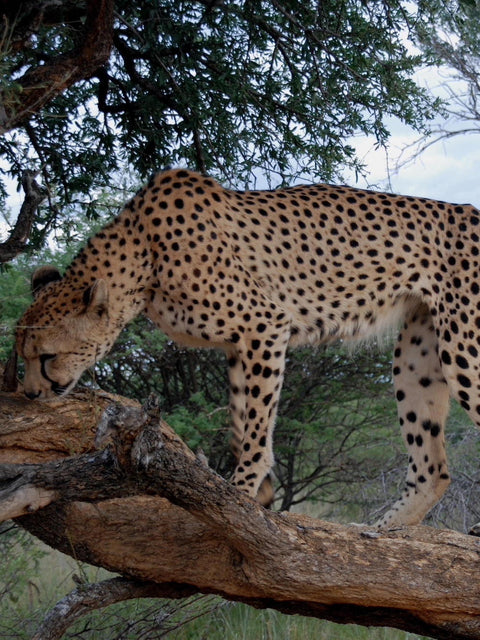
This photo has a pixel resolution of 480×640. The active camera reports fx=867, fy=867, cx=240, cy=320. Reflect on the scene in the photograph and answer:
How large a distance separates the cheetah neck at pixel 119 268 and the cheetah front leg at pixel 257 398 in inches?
24.1

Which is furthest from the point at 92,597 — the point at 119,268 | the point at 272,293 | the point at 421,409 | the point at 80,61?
the point at 80,61

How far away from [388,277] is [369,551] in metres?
1.88

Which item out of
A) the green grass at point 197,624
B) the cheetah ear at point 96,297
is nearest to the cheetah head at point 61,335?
the cheetah ear at point 96,297

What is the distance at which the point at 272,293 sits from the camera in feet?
15.4

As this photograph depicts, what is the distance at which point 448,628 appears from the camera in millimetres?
3391

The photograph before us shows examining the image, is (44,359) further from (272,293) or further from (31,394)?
(272,293)

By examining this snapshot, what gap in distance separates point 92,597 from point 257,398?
1.42 m

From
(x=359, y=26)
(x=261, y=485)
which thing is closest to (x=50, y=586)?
(x=261, y=485)

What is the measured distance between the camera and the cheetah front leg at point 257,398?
4250 mm

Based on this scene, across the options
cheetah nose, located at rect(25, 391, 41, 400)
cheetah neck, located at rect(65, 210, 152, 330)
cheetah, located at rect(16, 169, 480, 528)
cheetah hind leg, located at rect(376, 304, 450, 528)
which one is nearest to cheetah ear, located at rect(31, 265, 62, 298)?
cheetah, located at rect(16, 169, 480, 528)

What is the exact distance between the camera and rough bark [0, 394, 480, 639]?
113 inches

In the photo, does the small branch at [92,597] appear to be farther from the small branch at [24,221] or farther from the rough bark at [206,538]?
the small branch at [24,221]

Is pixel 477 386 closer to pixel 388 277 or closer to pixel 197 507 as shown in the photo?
pixel 388 277

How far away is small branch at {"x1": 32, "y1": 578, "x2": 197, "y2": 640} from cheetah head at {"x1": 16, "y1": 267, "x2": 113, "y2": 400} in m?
1.20
